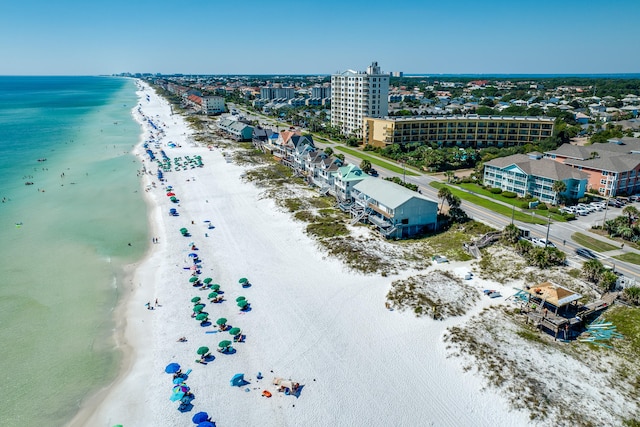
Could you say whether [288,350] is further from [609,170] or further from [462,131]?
[462,131]

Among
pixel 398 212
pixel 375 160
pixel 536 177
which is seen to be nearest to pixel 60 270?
pixel 398 212

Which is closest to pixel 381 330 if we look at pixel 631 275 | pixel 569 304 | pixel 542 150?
pixel 569 304

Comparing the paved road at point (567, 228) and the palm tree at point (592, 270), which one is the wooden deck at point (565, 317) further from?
the paved road at point (567, 228)

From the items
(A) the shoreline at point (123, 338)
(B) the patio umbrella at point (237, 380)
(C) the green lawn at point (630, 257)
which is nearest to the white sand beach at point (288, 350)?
(A) the shoreline at point (123, 338)

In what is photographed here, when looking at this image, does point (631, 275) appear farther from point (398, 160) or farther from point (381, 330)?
point (398, 160)

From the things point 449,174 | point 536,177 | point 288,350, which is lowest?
point 288,350

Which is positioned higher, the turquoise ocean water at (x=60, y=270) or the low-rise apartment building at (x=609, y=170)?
the low-rise apartment building at (x=609, y=170)
